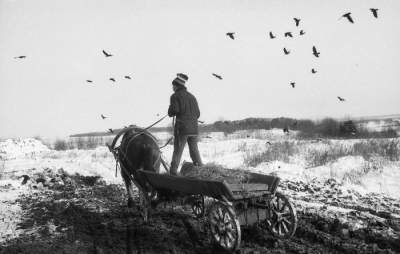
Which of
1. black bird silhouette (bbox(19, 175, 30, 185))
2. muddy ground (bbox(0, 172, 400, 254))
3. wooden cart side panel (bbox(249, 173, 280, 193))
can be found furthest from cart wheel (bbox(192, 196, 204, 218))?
black bird silhouette (bbox(19, 175, 30, 185))

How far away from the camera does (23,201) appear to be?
927cm

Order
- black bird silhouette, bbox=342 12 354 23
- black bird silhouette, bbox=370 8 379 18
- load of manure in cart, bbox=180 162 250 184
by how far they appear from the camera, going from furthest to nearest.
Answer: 1. black bird silhouette, bbox=342 12 354 23
2. black bird silhouette, bbox=370 8 379 18
3. load of manure in cart, bbox=180 162 250 184

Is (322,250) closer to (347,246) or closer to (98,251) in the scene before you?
(347,246)

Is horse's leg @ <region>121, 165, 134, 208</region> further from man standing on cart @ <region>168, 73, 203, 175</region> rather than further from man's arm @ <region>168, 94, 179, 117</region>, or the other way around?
man's arm @ <region>168, 94, 179, 117</region>

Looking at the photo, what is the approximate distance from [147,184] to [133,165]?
92 centimetres

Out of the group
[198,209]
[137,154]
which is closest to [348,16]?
[198,209]

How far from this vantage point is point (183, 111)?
8031 mm

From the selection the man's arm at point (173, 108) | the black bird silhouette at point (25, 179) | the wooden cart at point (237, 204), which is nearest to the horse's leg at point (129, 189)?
the man's arm at point (173, 108)

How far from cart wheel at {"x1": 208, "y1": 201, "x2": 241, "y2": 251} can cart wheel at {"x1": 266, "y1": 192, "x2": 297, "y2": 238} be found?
0.93 meters

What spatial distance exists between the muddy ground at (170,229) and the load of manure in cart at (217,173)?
0.84 m

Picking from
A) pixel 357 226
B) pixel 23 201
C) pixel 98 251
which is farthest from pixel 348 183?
pixel 23 201

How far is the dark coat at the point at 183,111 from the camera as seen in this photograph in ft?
26.2

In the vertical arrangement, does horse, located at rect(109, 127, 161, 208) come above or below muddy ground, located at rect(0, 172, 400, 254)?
above

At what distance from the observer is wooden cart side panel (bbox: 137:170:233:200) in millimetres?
5207
